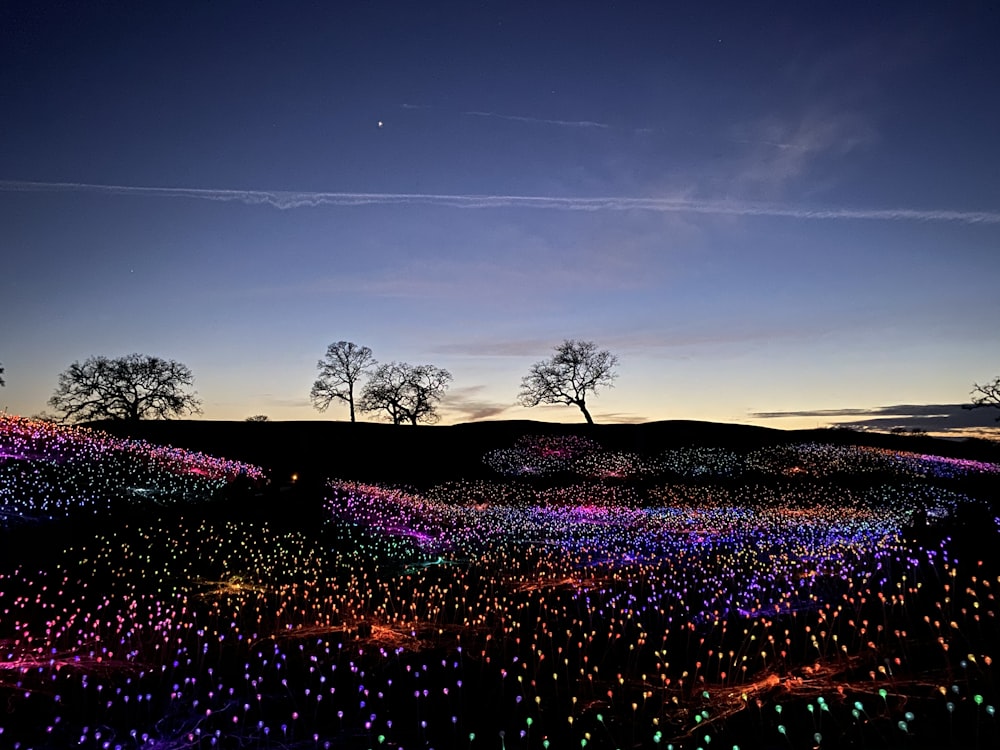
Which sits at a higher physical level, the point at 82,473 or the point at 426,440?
the point at 426,440

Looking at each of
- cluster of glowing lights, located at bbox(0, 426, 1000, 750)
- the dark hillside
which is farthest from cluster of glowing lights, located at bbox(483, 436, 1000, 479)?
cluster of glowing lights, located at bbox(0, 426, 1000, 750)

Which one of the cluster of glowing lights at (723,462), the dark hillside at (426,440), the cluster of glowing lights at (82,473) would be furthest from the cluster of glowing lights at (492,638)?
the dark hillside at (426,440)

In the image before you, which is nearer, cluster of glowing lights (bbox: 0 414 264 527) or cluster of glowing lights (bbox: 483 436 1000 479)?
cluster of glowing lights (bbox: 0 414 264 527)

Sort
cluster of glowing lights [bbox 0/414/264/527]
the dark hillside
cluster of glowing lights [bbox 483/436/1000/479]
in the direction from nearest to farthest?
cluster of glowing lights [bbox 0/414/264/527] < cluster of glowing lights [bbox 483/436/1000/479] < the dark hillside

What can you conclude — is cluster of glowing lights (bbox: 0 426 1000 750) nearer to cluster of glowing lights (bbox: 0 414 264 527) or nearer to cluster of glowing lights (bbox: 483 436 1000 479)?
cluster of glowing lights (bbox: 0 414 264 527)

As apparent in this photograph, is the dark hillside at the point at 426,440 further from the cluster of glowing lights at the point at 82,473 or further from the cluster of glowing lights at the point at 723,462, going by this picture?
the cluster of glowing lights at the point at 82,473

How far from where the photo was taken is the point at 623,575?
33.8ft

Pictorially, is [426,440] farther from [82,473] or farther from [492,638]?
[492,638]

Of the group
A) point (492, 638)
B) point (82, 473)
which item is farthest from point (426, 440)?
point (492, 638)

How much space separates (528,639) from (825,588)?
13.9 feet

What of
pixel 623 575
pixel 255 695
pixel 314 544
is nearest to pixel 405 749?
pixel 255 695

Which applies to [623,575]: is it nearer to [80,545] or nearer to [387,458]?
[80,545]

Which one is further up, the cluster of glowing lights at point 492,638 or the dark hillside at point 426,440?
the dark hillside at point 426,440

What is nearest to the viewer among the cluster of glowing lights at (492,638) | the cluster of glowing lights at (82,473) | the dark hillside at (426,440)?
the cluster of glowing lights at (492,638)
